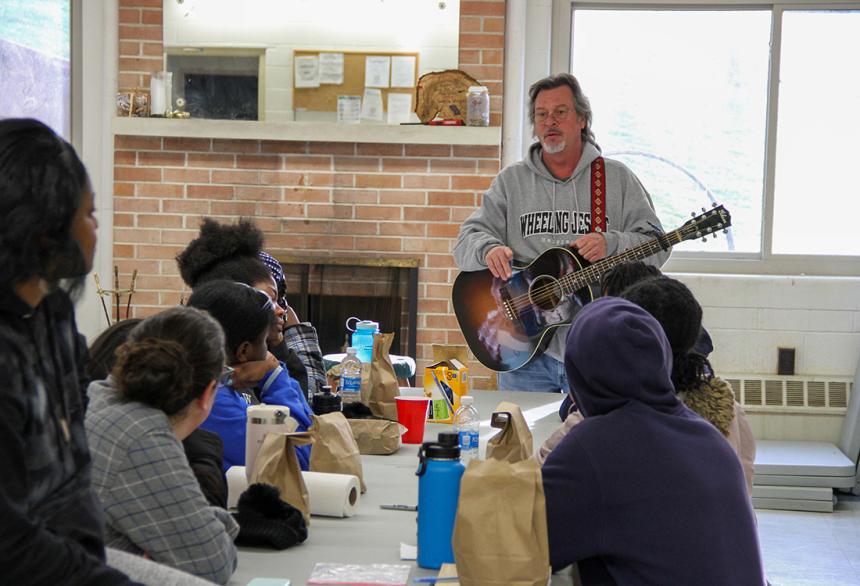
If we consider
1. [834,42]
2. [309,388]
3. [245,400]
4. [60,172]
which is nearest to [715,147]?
[834,42]

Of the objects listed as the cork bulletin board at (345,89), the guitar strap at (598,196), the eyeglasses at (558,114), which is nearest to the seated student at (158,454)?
the guitar strap at (598,196)

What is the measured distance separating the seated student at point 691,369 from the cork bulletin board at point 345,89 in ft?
10.6

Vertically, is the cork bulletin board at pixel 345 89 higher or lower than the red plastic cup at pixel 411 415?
higher

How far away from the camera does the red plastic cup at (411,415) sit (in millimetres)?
2717

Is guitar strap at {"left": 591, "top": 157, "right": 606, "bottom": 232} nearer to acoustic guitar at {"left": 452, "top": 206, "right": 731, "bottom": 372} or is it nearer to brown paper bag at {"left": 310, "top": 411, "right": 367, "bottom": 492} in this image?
acoustic guitar at {"left": 452, "top": 206, "right": 731, "bottom": 372}

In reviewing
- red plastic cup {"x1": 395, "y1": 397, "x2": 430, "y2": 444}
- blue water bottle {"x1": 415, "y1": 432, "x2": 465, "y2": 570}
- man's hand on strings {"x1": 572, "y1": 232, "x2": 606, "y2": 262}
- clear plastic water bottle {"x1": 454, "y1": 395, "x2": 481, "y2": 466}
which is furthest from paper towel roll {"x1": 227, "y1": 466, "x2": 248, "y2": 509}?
man's hand on strings {"x1": 572, "y1": 232, "x2": 606, "y2": 262}

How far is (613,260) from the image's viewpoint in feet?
11.5

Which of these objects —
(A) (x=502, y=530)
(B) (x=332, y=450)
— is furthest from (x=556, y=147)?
(A) (x=502, y=530)

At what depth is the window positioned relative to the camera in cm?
484

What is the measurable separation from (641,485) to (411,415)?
111 centimetres

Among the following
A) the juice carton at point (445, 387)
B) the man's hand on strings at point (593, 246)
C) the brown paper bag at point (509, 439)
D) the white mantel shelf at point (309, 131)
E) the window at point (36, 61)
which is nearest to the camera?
the brown paper bag at point (509, 439)

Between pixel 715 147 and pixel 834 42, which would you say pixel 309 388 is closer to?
pixel 715 147

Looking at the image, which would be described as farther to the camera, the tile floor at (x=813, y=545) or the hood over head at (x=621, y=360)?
the tile floor at (x=813, y=545)

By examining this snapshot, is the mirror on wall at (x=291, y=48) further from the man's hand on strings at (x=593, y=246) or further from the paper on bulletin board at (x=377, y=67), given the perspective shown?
the man's hand on strings at (x=593, y=246)
